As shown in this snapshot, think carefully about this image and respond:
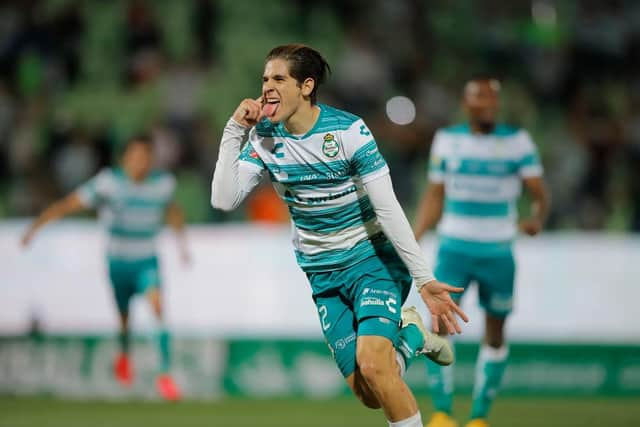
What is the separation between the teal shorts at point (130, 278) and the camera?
12.2 m

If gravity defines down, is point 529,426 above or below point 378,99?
below

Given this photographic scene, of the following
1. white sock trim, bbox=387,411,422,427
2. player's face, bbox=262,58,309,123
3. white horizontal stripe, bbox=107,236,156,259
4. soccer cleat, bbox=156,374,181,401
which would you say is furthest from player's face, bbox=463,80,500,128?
soccer cleat, bbox=156,374,181,401

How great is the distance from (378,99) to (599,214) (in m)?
3.37

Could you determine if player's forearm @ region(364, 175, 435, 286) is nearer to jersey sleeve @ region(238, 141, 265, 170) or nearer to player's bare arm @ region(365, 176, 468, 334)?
player's bare arm @ region(365, 176, 468, 334)

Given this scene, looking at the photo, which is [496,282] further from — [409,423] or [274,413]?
[409,423]

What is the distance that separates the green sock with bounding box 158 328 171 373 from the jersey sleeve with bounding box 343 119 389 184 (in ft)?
20.7

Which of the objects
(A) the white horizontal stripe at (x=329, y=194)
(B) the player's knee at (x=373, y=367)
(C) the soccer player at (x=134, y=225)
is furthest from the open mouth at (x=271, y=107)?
(C) the soccer player at (x=134, y=225)

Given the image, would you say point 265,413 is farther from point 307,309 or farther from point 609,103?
point 609,103

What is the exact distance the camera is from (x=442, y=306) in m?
5.94

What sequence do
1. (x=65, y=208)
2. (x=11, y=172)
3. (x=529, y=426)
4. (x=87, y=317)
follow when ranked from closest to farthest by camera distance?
1. (x=529, y=426)
2. (x=65, y=208)
3. (x=87, y=317)
4. (x=11, y=172)

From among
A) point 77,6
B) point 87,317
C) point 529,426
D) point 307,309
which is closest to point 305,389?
point 307,309

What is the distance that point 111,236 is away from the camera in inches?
496

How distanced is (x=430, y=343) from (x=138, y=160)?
6471 mm

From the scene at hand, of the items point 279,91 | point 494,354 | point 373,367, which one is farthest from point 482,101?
point 373,367
